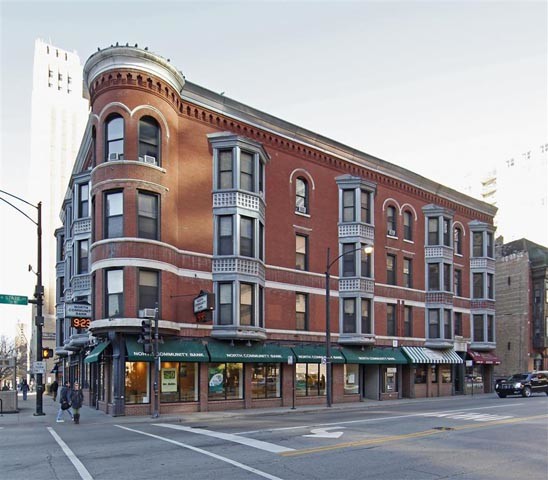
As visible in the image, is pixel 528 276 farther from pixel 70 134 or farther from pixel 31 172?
pixel 31 172

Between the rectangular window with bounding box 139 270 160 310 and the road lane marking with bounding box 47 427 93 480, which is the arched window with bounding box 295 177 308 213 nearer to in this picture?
the rectangular window with bounding box 139 270 160 310

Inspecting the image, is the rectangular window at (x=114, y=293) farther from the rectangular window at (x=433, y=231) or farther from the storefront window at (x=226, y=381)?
the rectangular window at (x=433, y=231)

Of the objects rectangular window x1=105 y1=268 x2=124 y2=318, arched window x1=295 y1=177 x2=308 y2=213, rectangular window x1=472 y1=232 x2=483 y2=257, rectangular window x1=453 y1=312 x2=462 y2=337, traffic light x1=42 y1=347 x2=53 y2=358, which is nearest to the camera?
rectangular window x1=105 y1=268 x2=124 y2=318

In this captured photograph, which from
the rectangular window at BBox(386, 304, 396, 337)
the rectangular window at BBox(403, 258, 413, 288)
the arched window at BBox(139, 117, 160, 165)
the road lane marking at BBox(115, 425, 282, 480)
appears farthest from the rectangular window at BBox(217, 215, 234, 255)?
the rectangular window at BBox(403, 258, 413, 288)

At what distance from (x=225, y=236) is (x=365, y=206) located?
11.5 meters

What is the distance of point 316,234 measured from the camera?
34.8 m

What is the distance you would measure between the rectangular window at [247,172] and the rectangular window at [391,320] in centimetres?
1412

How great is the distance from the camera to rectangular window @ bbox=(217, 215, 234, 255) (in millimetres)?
29516

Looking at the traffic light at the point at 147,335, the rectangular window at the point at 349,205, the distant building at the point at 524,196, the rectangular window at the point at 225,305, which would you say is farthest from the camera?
the distant building at the point at 524,196

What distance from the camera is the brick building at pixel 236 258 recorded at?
2617cm

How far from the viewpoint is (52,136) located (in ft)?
322

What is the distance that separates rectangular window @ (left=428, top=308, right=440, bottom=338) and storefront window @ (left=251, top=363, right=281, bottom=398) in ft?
50.2

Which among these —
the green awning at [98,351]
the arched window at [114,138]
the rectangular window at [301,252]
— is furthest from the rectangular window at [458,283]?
the arched window at [114,138]

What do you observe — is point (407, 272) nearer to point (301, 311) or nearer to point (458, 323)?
point (458, 323)
